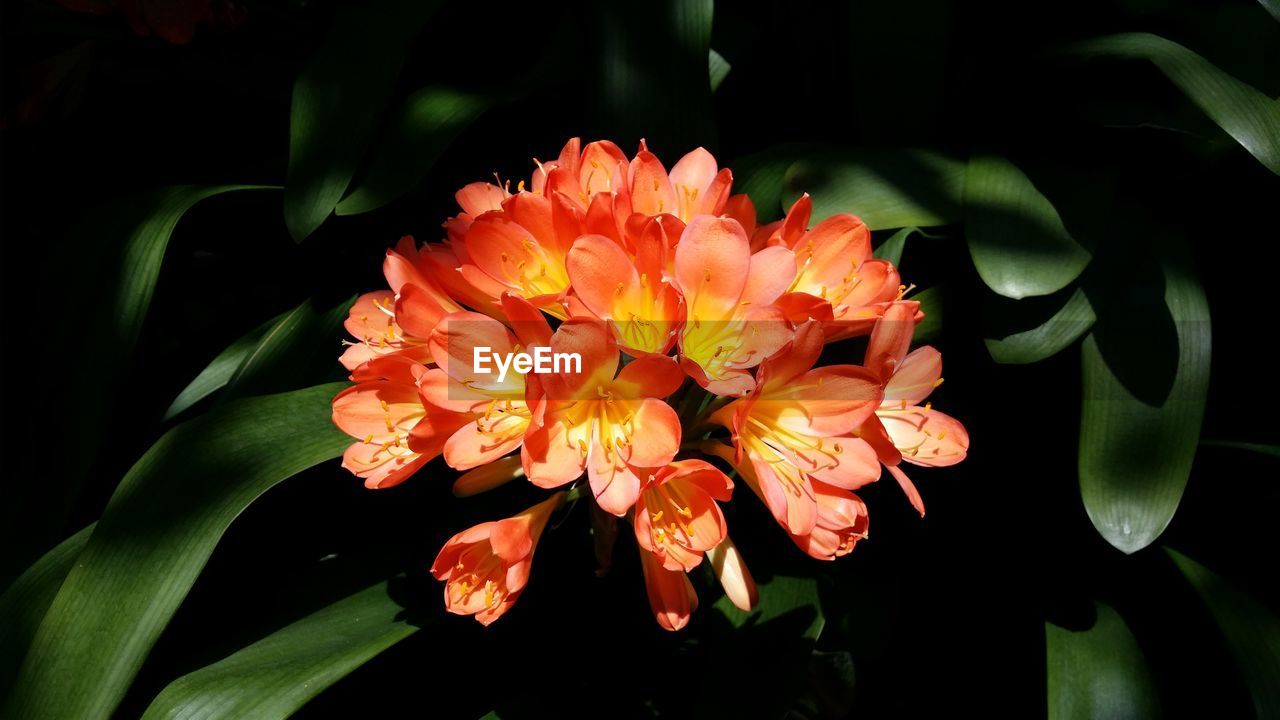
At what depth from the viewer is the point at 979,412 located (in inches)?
48.4

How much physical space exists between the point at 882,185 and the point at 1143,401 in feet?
1.30

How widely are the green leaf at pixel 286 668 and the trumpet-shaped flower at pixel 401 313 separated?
0.28 metres

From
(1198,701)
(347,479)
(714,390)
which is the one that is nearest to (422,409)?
(714,390)

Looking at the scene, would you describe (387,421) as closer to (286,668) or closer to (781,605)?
(286,668)

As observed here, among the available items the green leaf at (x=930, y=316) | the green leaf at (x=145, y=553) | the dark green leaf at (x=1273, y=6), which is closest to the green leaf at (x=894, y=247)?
the green leaf at (x=930, y=316)

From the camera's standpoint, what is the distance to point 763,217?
3.51 ft

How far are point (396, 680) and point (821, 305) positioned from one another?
70 cm

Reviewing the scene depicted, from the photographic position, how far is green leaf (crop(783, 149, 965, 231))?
979mm

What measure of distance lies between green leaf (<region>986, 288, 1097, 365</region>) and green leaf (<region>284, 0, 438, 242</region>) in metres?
0.76

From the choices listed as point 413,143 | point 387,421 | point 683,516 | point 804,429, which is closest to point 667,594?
point 683,516

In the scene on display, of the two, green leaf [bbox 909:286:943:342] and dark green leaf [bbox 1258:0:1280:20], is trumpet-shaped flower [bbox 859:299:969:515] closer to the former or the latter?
green leaf [bbox 909:286:943:342]

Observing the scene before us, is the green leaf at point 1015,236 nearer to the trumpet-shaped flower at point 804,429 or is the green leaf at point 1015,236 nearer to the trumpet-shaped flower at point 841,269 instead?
the trumpet-shaped flower at point 841,269

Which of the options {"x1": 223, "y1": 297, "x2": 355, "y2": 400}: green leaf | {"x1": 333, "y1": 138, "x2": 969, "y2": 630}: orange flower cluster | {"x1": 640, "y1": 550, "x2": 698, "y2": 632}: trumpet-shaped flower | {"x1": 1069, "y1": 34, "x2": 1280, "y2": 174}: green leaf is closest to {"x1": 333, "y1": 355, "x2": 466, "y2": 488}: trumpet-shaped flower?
{"x1": 333, "y1": 138, "x2": 969, "y2": 630}: orange flower cluster

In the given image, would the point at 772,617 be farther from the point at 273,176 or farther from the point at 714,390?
the point at 273,176
